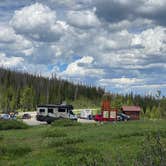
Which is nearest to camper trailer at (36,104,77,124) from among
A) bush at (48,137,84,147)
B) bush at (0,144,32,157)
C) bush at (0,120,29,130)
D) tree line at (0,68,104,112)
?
bush at (0,120,29,130)

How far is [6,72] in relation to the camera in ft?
586

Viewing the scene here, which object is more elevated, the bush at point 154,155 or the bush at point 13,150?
the bush at point 154,155

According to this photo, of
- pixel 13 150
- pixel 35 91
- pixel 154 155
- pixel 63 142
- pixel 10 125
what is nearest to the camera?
pixel 154 155

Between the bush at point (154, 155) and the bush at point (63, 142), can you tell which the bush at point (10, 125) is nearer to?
the bush at point (63, 142)

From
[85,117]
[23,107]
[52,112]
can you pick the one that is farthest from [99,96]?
[52,112]

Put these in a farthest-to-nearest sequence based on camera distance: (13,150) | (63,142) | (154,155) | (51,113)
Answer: (51,113) → (63,142) → (13,150) → (154,155)

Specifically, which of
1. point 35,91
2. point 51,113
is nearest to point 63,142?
point 51,113

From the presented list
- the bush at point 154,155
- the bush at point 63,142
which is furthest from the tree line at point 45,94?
the bush at point 154,155

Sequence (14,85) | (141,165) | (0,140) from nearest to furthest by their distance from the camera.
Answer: (141,165)
(0,140)
(14,85)

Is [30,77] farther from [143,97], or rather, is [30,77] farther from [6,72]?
[143,97]

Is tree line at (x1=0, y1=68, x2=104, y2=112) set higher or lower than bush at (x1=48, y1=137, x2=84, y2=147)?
higher

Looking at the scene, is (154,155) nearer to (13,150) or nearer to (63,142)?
(13,150)

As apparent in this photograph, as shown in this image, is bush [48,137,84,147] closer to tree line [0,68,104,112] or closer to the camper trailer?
the camper trailer

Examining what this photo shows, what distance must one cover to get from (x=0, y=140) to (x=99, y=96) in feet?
567
